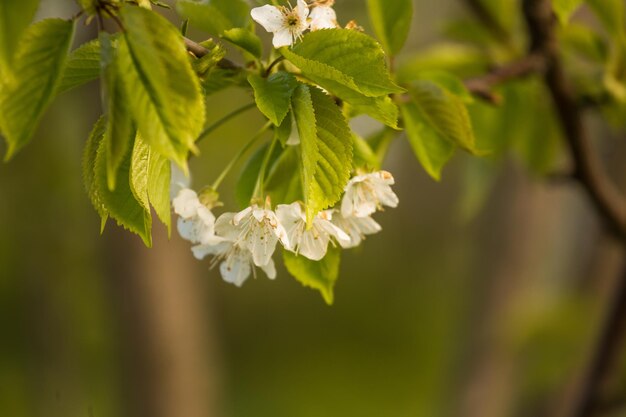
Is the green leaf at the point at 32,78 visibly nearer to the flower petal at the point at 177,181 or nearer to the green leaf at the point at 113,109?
the green leaf at the point at 113,109

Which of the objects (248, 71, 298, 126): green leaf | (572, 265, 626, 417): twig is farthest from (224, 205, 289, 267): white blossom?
(572, 265, 626, 417): twig

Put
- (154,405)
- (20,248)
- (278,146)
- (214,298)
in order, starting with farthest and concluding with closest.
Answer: (214,298) → (20,248) → (154,405) → (278,146)

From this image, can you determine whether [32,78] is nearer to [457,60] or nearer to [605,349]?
[457,60]

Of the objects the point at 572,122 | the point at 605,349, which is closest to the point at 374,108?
the point at 572,122

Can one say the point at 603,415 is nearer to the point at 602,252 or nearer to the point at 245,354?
the point at 602,252

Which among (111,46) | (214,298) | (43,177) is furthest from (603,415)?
(214,298)

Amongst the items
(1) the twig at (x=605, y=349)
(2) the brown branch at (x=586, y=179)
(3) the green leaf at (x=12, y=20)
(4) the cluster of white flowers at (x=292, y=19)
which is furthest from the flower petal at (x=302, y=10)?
(1) the twig at (x=605, y=349)

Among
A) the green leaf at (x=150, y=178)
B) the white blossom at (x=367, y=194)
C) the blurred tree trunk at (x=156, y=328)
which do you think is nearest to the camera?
the green leaf at (x=150, y=178)
